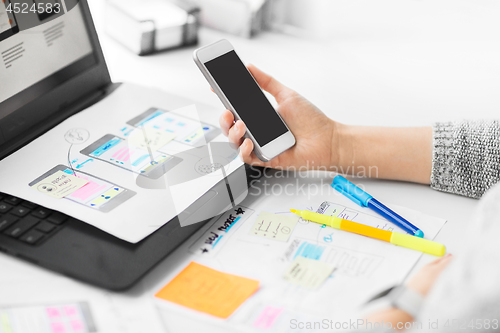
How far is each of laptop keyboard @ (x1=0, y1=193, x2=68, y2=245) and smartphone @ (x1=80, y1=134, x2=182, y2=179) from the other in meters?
0.12

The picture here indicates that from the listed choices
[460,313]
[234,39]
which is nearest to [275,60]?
[234,39]

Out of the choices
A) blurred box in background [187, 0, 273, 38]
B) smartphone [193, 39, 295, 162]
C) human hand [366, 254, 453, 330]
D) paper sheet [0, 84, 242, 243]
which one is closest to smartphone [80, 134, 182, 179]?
paper sheet [0, 84, 242, 243]

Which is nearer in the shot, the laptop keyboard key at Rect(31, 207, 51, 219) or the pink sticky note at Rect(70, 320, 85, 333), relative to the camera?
the pink sticky note at Rect(70, 320, 85, 333)

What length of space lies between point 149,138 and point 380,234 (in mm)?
359

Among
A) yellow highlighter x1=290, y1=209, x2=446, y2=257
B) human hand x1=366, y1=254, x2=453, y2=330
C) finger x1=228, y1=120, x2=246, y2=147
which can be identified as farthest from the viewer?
finger x1=228, y1=120, x2=246, y2=147

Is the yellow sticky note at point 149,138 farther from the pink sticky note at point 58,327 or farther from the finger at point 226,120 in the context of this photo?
the pink sticky note at point 58,327

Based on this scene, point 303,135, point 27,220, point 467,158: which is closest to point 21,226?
point 27,220

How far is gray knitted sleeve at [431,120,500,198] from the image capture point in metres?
0.64

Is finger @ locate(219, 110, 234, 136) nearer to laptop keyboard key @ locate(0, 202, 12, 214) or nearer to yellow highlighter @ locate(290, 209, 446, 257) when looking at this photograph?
yellow highlighter @ locate(290, 209, 446, 257)

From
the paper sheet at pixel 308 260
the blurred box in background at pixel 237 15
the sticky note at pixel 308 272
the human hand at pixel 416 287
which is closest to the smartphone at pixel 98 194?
the paper sheet at pixel 308 260

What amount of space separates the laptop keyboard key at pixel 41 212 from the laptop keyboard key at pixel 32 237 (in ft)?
0.08

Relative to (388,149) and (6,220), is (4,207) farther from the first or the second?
(388,149)

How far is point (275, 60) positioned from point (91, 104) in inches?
16.5

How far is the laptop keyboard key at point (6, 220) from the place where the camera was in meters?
0.56
